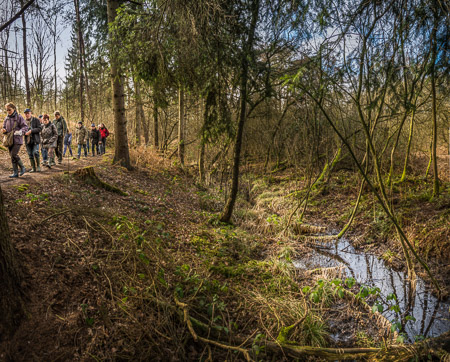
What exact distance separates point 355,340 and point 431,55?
5.55 meters

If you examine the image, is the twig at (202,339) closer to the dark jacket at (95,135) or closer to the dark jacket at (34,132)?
the dark jacket at (34,132)

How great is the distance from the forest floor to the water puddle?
1.28ft

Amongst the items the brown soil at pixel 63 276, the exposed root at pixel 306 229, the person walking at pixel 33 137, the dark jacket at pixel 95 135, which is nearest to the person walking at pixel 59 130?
the person walking at pixel 33 137

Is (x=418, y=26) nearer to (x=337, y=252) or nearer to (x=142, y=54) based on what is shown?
(x=337, y=252)

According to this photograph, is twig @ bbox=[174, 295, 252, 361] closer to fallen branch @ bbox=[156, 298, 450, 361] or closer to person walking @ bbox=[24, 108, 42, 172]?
fallen branch @ bbox=[156, 298, 450, 361]

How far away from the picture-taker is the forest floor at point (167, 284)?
139 inches

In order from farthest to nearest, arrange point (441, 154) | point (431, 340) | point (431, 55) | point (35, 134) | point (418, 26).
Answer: point (441, 154) → point (35, 134) → point (431, 55) → point (418, 26) → point (431, 340)

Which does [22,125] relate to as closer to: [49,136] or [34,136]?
[34,136]

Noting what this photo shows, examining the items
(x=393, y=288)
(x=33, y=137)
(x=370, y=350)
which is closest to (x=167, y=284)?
(x=370, y=350)

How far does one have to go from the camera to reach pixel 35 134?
8.41 metres

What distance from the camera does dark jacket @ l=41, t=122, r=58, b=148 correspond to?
973 cm

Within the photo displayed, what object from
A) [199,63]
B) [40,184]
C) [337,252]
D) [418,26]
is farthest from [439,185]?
[40,184]

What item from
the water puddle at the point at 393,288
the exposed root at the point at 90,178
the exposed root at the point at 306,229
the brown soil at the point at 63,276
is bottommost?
the water puddle at the point at 393,288

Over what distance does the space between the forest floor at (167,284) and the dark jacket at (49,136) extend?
6.88 feet
